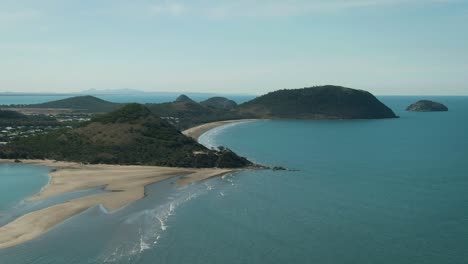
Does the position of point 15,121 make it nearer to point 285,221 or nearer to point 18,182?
point 18,182

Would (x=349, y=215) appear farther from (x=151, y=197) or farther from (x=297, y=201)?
(x=151, y=197)

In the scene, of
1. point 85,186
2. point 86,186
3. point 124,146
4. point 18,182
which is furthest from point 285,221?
point 124,146

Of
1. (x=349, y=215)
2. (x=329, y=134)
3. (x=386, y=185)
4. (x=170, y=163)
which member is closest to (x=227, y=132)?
(x=329, y=134)

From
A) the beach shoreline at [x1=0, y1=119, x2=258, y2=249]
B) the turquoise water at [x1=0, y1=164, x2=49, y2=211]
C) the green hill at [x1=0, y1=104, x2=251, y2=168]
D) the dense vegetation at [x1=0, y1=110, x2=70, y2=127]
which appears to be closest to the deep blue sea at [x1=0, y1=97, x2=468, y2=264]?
the turquoise water at [x1=0, y1=164, x2=49, y2=211]

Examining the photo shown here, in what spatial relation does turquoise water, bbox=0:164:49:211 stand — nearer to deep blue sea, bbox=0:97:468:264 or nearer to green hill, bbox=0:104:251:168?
deep blue sea, bbox=0:97:468:264

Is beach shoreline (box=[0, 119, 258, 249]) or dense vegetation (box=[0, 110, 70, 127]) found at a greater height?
dense vegetation (box=[0, 110, 70, 127])

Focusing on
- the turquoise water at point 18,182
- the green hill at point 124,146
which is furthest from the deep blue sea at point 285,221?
the green hill at point 124,146
